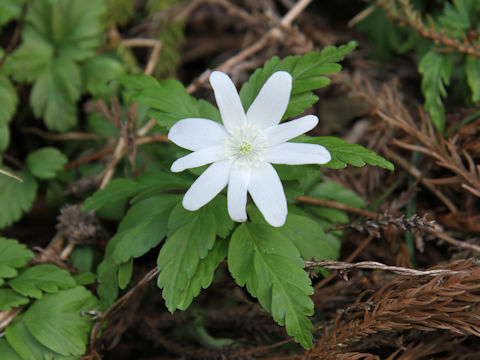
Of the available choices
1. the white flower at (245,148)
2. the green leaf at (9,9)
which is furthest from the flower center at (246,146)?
the green leaf at (9,9)

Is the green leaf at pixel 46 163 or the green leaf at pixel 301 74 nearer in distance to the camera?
the green leaf at pixel 301 74

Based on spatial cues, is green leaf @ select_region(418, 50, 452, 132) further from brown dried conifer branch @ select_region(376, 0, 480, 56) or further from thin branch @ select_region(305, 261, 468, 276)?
thin branch @ select_region(305, 261, 468, 276)

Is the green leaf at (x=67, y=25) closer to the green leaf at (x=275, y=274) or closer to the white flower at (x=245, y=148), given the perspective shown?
the white flower at (x=245, y=148)

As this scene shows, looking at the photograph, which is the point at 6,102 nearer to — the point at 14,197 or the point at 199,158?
the point at 14,197

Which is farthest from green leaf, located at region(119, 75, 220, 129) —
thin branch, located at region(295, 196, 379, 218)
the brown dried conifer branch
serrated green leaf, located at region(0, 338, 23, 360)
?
the brown dried conifer branch

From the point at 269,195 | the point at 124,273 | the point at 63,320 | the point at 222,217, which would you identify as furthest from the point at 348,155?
the point at 63,320

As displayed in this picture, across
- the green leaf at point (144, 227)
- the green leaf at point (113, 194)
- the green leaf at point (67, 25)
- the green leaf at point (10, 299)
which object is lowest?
the green leaf at point (10, 299)
